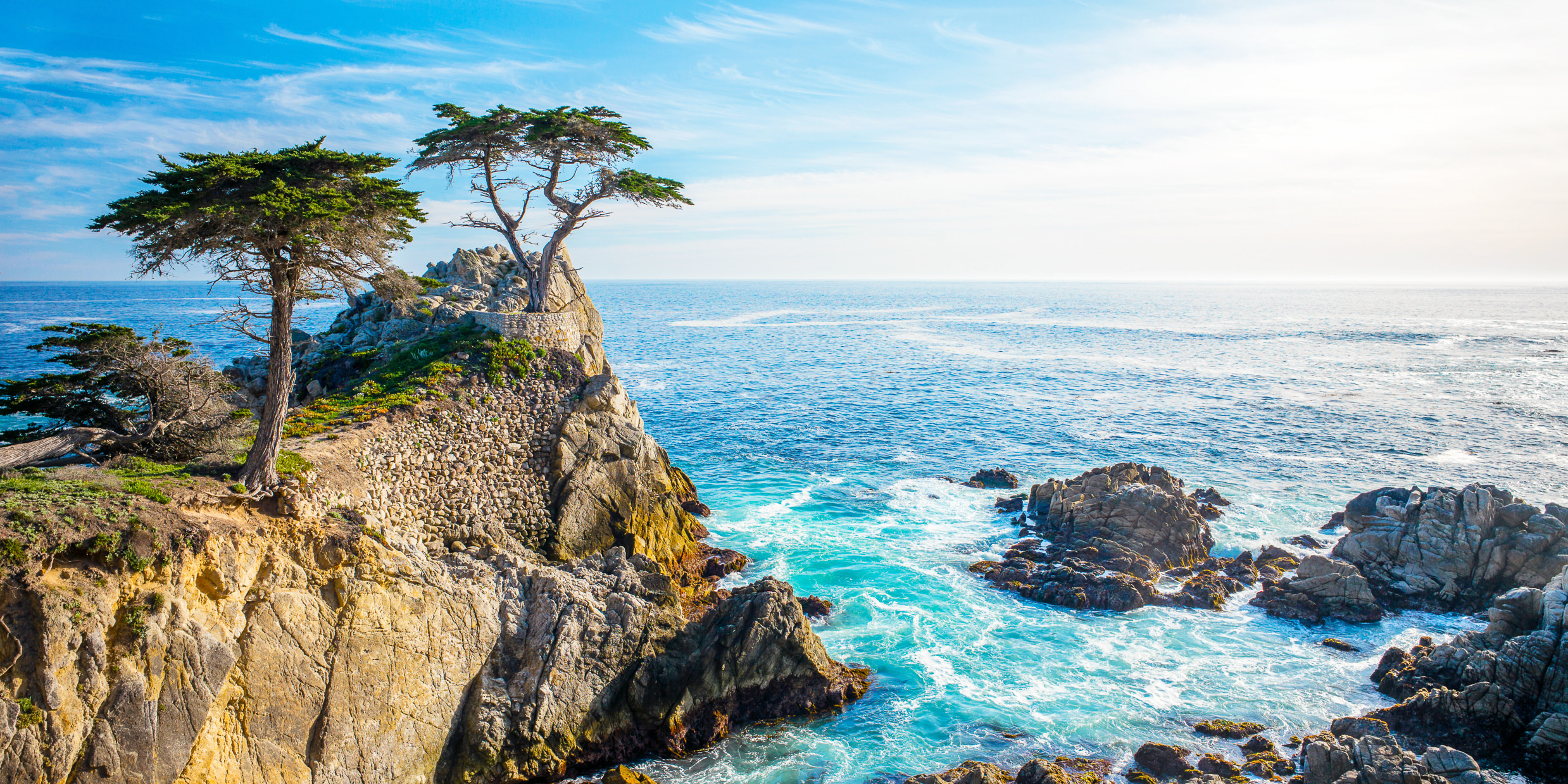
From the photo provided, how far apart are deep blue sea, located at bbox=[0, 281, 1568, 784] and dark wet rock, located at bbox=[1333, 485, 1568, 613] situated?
4.44ft

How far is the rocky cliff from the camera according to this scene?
46.6 feet

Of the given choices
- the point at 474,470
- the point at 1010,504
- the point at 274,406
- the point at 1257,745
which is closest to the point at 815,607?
the point at 474,470

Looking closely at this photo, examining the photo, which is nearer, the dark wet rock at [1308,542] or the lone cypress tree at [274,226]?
the lone cypress tree at [274,226]

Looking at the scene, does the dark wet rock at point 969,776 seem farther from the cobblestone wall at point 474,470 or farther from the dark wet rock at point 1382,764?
the cobblestone wall at point 474,470

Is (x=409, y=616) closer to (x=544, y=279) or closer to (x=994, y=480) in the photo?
(x=544, y=279)

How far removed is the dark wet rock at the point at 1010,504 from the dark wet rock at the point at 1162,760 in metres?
18.1

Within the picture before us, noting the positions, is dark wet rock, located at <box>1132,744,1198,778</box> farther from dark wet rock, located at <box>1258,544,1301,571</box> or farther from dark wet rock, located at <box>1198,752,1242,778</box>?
dark wet rock, located at <box>1258,544,1301,571</box>

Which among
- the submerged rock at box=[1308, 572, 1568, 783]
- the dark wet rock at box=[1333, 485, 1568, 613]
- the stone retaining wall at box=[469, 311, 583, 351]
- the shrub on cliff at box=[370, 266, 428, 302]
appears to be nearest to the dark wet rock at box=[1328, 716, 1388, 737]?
the submerged rock at box=[1308, 572, 1568, 783]

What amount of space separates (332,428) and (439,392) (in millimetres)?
3598

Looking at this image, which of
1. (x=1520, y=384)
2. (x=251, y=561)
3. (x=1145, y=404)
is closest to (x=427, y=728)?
(x=251, y=561)

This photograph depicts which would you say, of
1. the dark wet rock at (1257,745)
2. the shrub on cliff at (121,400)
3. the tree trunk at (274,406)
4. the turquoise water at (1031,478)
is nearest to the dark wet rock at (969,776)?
the turquoise water at (1031,478)

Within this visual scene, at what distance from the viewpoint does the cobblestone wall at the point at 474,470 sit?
2192 centimetres

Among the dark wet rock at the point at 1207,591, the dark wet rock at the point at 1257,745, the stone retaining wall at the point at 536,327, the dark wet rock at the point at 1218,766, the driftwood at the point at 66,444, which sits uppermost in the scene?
the stone retaining wall at the point at 536,327

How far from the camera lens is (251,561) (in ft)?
54.4
